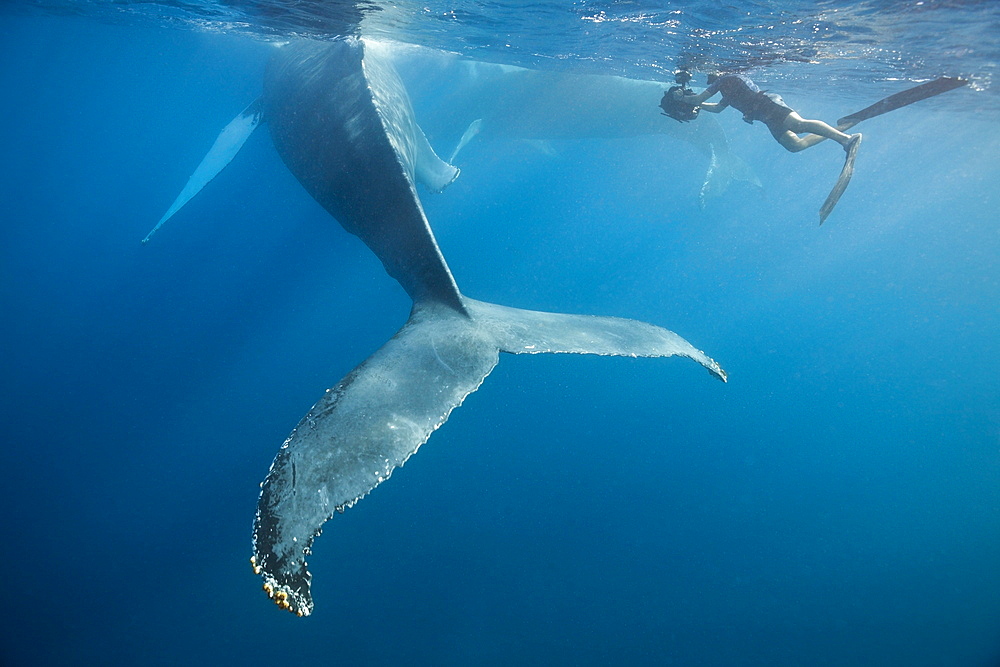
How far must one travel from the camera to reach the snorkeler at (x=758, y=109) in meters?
7.96

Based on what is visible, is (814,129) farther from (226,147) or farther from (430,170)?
(226,147)

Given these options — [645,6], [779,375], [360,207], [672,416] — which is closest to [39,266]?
[360,207]

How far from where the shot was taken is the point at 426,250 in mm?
4863

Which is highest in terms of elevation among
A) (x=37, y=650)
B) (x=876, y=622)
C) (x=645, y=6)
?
(x=645, y=6)

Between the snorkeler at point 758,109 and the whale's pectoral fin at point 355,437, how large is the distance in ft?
24.2

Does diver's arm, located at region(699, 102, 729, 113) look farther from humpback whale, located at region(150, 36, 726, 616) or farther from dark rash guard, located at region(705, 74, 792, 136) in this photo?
humpback whale, located at region(150, 36, 726, 616)

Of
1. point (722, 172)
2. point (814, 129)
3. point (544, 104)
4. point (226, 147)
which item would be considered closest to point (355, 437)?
point (814, 129)

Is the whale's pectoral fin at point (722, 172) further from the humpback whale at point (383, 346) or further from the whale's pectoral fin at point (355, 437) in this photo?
the whale's pectoral fin at point (355, 437)

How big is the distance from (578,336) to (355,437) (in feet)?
7.75

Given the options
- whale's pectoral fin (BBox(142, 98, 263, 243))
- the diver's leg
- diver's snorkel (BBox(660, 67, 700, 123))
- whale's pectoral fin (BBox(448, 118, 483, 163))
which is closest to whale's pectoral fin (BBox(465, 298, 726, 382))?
the diver's leg

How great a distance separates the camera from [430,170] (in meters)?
10.9

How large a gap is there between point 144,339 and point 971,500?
119 ft

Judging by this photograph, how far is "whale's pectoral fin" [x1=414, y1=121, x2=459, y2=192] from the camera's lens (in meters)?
10.3

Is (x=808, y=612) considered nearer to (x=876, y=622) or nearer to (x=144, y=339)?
(x=876, y=622)
